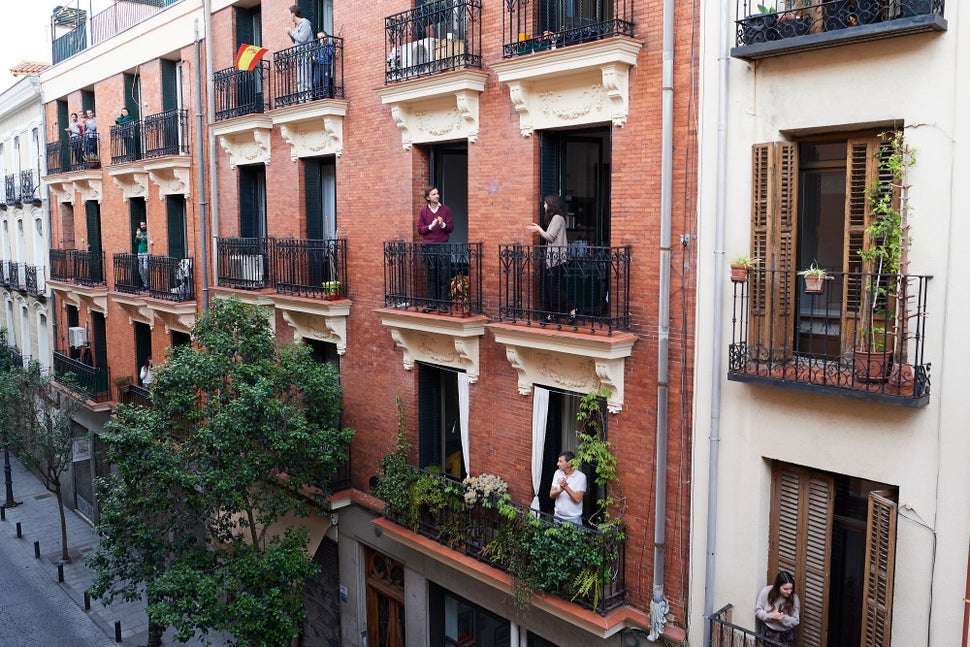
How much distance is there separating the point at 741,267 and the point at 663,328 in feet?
4.52

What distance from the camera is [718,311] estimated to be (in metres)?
9.12

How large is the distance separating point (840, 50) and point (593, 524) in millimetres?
6386

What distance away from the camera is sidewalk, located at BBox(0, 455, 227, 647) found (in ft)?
63.6

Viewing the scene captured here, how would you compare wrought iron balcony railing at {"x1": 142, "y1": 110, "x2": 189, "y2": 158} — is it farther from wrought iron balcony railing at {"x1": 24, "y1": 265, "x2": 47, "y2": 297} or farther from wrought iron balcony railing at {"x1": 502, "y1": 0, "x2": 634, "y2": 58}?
wrought iron balcony railing at {"x1": 24, "y1": 265, "x2": 47, "y2": 297}

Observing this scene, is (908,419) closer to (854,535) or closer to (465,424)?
(854,535)

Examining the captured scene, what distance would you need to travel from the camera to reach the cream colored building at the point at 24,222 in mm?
29594

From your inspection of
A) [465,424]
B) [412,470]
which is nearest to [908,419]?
[465,424]

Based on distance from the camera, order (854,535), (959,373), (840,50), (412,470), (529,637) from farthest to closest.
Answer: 1. (412,470)
2. (529,637)
3. (854,535)
4. (840,50)
5. (959,373)

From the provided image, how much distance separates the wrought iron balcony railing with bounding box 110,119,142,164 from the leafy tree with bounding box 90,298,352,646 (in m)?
9.89

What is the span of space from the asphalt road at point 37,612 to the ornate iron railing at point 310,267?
9601 mm

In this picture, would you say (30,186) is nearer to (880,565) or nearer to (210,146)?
(210,146)

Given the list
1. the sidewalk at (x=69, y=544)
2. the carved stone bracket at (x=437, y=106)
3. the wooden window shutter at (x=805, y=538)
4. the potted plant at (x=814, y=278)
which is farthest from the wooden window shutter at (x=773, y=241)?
the sidewalk at (x=69, y=544)

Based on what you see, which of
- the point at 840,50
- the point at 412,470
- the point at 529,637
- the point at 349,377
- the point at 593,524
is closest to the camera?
the point at 840,50

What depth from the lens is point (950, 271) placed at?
24.8 feet
